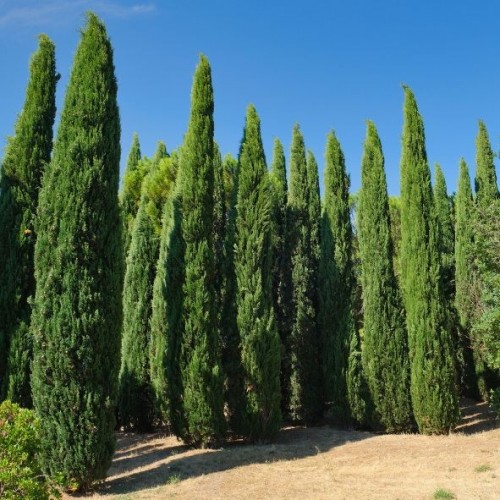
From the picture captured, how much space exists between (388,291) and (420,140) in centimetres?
437

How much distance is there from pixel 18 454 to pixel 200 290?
17.7ft

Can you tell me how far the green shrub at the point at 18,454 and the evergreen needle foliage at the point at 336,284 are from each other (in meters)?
9.32

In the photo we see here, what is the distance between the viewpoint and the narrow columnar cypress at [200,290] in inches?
393

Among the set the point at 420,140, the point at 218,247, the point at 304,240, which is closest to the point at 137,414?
the point at 218,247

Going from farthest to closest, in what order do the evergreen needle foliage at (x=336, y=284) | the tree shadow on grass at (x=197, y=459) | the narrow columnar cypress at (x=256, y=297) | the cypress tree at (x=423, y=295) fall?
the evergreen needle foliage at (x=336, y=284), the cypress tree at (x=423, y=295), the narrow columnar cypress at (x=256, y=297), the tree shadow on grass at (x=197, y=459)

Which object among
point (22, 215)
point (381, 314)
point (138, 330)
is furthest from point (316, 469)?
point (22, 215)

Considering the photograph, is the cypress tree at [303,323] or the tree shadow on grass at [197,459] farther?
the cypress tree at [303,323]

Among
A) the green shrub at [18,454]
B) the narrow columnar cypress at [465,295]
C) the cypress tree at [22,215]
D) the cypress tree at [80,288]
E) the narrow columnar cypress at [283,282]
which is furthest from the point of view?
the narrow columnar cypress at [465,295]

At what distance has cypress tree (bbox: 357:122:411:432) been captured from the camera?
41.3 ft

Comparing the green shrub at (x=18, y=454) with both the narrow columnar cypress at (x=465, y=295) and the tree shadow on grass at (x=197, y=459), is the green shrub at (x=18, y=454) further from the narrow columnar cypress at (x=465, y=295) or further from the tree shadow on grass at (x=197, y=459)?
the narrow columnar cypress at (x=465, y=295)

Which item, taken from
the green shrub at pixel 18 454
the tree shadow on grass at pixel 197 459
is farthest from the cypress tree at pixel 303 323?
the green shrub at pixel 18 454

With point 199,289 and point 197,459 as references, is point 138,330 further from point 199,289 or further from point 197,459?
point 197,459

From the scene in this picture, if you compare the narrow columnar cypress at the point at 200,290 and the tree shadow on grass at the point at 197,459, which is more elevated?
the narrow columnar cypress at the point at 200,290

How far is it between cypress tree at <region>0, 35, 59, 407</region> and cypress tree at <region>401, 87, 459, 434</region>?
911cm
